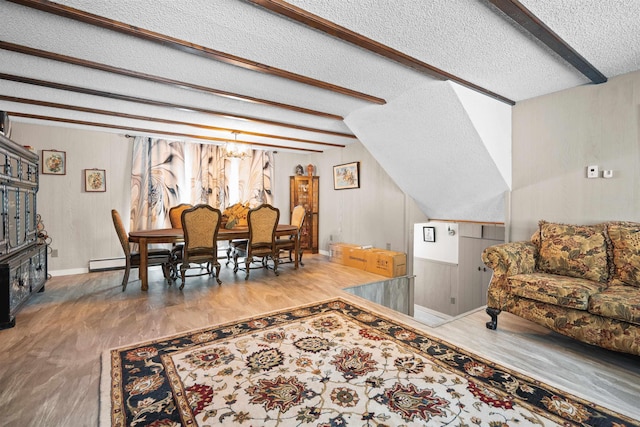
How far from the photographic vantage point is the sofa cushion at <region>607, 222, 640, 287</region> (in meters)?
2.34

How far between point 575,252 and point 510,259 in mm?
560

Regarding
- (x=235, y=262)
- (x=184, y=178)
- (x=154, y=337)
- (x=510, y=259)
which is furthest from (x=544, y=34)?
(x=184, y=178)

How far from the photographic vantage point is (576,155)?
9.90ft

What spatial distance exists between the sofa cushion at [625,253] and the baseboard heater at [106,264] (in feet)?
20.3

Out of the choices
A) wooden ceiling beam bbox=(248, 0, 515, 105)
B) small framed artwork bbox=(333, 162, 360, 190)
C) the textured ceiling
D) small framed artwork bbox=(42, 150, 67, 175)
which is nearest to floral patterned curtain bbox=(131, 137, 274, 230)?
small framed artwork bbox=(42, 150, 67, 175)

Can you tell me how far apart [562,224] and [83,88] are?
4879 millimetres

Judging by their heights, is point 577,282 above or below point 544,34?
below

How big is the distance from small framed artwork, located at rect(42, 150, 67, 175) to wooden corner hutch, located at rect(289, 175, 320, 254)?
3880 mm

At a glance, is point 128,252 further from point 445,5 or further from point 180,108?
point 445,5

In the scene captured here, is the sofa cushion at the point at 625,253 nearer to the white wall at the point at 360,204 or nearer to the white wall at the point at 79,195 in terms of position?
the white wall at the point at 360,204

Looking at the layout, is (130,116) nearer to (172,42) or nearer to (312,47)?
(172,42)

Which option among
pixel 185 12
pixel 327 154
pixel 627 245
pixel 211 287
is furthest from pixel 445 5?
pixel 327 154

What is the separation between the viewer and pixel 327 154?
6574mm

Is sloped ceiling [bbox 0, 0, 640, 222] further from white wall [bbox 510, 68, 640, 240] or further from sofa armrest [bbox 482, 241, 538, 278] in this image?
sofa armrest [bbox 482, 241, 538, 278]
